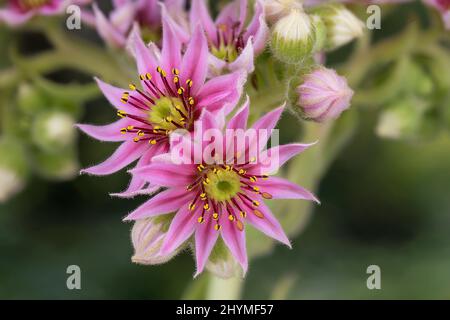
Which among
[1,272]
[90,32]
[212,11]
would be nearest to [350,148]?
[212,11]

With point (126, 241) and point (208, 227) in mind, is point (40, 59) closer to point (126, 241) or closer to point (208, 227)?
point (126, 241)

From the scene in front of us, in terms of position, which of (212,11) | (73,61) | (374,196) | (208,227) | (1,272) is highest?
(212,11)

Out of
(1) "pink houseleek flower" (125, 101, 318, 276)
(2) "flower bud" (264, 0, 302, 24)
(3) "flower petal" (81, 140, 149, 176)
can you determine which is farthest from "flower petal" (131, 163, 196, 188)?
(2) "flower bud" (264, 0, 302, 24)

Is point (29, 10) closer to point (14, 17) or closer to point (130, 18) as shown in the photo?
point (14, 17)

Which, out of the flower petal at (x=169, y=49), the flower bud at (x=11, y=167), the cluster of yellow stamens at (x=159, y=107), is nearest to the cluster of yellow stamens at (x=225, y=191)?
the cluster of yellow stamens at (x=159, y=107)

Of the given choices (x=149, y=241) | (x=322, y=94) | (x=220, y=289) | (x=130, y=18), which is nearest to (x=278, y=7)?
(x=322, y=94)

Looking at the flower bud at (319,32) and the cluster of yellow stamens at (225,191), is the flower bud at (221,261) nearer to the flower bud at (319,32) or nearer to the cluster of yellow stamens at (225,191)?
the cluster of yellow stamens at (225,191)
